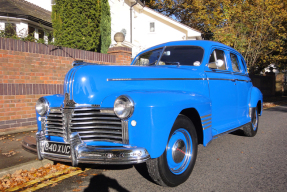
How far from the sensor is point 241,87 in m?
5.27

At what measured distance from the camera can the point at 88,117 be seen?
118 inches

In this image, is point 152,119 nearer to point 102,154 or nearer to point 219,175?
point 102,154

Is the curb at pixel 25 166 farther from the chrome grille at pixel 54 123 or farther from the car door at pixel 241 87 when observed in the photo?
the car door at pixel 241 87

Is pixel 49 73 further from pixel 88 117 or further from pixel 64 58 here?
pixel 88 117

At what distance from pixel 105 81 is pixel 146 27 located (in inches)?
727

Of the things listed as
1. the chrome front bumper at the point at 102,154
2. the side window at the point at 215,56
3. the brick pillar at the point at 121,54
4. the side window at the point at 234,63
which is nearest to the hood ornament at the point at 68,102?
the chrome front bumper at the point at 102,154

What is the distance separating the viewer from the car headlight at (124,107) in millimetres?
2752

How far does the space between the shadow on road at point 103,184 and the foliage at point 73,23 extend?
678 centimetres

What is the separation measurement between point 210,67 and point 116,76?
5.90 feet

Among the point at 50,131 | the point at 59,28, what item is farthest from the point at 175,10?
the point at 50,131

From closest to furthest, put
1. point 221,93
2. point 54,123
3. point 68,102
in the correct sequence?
point 68,102 → point 54,123 → point 221,93

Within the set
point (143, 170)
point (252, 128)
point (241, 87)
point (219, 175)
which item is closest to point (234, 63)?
point (241, 87)

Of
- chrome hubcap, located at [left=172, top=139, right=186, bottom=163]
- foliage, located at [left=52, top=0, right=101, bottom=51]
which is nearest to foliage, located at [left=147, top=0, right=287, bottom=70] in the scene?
foliage, located at [left=52, top=0, right=101, bottom=51]

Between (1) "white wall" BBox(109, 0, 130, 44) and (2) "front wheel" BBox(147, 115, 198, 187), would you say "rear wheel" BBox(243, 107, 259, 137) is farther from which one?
(1) "white wall" BBox(109, 0, 130, 44)
